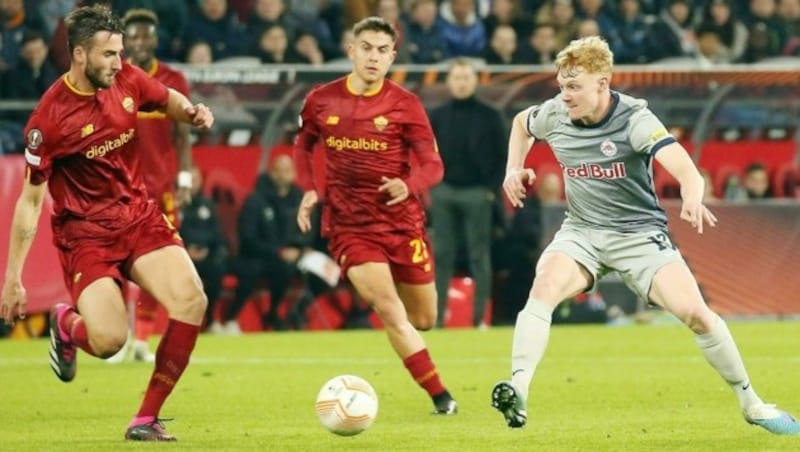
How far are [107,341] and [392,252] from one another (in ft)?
7.43

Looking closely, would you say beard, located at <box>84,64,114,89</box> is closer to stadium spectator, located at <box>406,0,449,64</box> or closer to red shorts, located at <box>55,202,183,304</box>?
red shorts, located at <box>55,202,183,304</box>

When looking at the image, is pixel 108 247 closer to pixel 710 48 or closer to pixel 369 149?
pixel 369 149

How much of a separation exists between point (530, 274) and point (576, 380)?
637cm

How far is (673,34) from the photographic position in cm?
2306

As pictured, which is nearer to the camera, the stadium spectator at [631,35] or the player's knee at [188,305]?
the player's knee at [188,305]

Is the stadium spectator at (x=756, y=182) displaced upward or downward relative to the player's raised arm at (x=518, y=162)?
downward

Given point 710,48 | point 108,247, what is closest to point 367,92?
point 108,247

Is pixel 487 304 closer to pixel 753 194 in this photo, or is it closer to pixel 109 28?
pixel 753 194

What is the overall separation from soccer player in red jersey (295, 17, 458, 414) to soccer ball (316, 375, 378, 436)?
1.74 meters

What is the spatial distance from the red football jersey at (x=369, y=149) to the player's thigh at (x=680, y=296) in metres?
2.31

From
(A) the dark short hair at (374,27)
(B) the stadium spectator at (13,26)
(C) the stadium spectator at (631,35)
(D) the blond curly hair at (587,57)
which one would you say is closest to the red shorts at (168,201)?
(A) the dark short hair at (374,27)

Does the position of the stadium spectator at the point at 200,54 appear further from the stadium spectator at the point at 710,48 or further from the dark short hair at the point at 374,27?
the dark short hair at the point at 374,27

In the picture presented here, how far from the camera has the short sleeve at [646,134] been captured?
30.6ft

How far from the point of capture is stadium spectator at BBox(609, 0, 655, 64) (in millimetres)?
22406
